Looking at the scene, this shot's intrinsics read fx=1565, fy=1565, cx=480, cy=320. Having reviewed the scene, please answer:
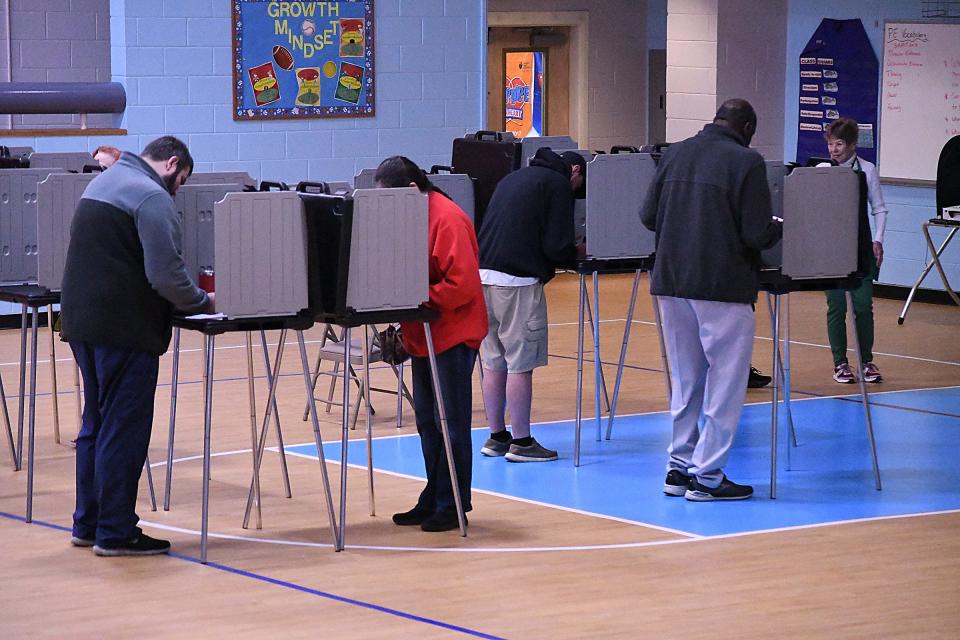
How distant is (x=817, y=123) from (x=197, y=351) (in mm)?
5278

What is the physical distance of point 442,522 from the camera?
5391mm

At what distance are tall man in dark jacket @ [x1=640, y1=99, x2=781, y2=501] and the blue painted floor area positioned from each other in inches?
8.8

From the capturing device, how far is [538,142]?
8.01 meters

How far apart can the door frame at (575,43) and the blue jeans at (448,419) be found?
31.6 ft

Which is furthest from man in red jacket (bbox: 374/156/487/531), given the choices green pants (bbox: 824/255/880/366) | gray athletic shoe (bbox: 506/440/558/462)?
green pants (bbox: 824/255/880/366)

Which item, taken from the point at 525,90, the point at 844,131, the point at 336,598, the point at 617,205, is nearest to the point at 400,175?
the point at 336,598

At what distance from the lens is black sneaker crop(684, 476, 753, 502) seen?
5.85 metres

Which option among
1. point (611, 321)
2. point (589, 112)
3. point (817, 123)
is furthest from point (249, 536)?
point (589, 112)

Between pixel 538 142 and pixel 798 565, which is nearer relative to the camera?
pixel 798 565

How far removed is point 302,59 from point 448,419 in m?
5.96

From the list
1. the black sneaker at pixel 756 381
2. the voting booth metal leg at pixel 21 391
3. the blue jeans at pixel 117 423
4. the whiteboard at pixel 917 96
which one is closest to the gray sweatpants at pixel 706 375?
the blue jeans at pixel 117 423

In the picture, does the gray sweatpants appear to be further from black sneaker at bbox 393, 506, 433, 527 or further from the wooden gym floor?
black sneaker at bbox 393, 506, 433, 527

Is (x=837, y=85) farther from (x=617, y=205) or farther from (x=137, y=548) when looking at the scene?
(x=137, y=548)

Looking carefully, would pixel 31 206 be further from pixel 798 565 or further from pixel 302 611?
pixel 798 565
